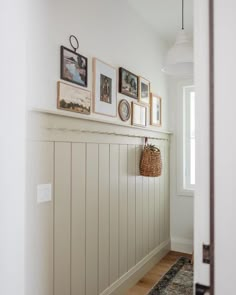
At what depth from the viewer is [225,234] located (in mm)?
842

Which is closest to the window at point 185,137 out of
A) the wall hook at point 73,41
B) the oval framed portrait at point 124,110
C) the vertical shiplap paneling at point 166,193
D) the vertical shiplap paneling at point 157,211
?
the vertical shiplap paneling at point 166,193

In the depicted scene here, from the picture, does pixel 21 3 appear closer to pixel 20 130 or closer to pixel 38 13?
pixel 20 130

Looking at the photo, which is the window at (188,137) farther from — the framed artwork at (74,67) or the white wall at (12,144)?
the white wall at (12,144)

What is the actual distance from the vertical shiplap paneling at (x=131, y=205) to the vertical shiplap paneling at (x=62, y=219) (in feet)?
2.97

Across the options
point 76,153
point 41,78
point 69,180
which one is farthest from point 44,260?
point 41,78

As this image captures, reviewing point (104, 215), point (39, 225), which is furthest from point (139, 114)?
point (39, 225)

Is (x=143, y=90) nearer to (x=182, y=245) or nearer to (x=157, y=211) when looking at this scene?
(x=157, y=211)

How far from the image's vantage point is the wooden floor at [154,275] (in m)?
2.60

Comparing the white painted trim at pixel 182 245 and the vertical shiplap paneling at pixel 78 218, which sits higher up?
the vertical shiplap paneling at pixel 78 218

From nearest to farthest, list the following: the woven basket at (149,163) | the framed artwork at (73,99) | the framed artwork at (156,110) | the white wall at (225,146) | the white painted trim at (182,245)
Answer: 1. the white wall at (225,146)
2. the framed artwork at (73,99)
3. the woven basket at (149,163)
4. the framed artwork at (156,110)
5. the white painted trim at (182,245)

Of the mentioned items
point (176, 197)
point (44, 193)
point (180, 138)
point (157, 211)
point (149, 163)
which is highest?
point (180, 138)

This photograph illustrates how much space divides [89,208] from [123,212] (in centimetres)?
56

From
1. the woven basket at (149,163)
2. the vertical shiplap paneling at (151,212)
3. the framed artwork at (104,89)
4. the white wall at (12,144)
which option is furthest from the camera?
the vertical shiplap paneling at (151,212)

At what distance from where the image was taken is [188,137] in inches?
143
